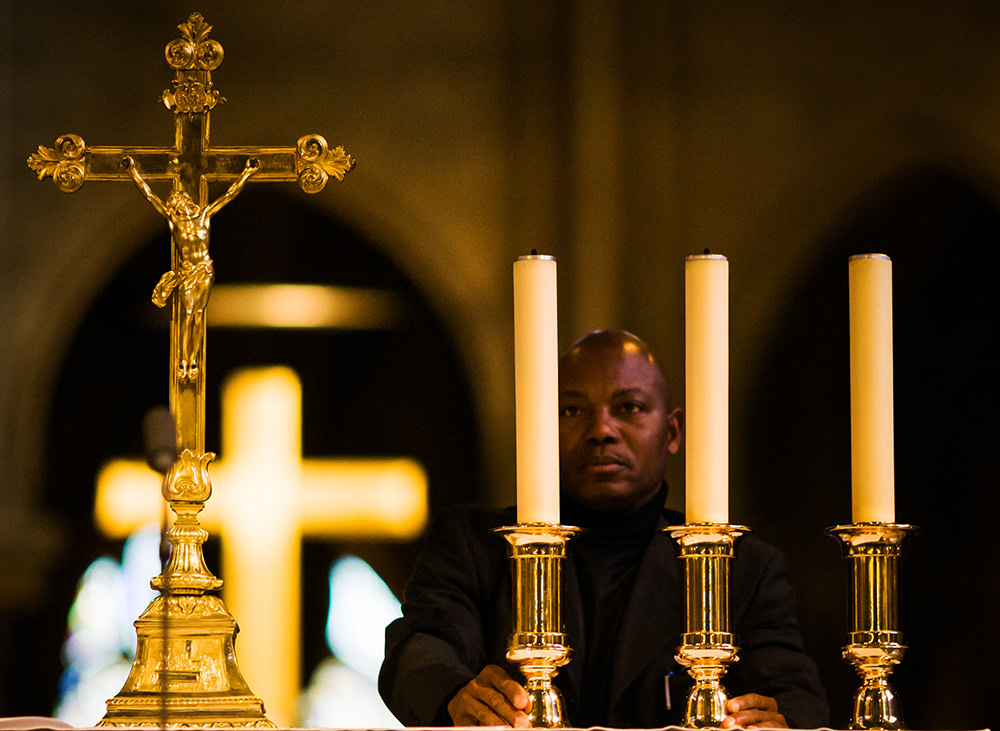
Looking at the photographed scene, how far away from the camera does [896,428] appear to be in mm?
4859

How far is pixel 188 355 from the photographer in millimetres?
2320

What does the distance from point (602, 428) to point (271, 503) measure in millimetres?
2067

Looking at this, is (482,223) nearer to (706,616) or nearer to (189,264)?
(189,264)

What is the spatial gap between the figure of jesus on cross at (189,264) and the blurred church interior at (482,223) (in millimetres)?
2687

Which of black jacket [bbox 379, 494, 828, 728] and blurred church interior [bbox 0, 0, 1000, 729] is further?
blurred church interior [bbox 0, 0, 1000, 729]

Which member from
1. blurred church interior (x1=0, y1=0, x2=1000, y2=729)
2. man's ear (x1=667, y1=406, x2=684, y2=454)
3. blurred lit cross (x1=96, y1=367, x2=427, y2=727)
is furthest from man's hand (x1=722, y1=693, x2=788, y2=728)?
blurred lit cross (x1=96, y1=367, x2=427, y2=727)

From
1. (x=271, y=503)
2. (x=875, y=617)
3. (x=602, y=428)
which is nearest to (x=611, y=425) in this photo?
(x=602, y=428)

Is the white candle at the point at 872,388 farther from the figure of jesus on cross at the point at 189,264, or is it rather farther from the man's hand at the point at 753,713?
the figure of jesus on cross at the point at 189,264

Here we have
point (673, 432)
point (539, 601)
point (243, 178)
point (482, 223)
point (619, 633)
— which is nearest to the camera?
point (539, 601)

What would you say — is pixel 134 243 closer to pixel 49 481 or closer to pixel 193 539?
pixel 49 481

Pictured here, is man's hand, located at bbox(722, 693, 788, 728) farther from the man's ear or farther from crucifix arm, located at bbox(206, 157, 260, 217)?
the man's ear

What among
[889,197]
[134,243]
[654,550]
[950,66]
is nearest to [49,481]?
[134,243]

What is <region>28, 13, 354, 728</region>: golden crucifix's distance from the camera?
2074 millimetres

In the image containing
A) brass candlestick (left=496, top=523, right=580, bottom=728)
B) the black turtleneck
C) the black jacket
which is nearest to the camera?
brass candlestick (left=496, top=523, right=580, bottom=728)
